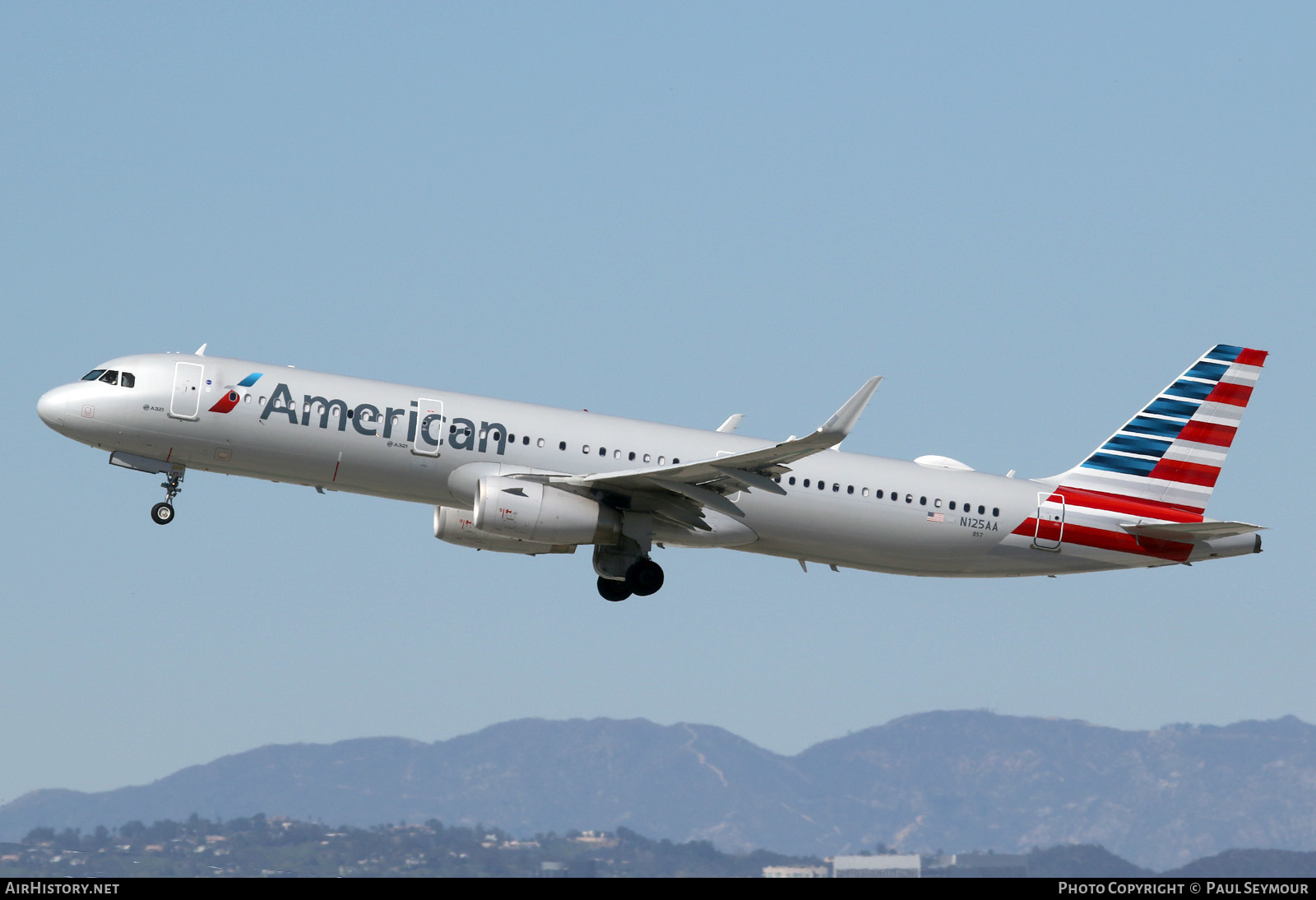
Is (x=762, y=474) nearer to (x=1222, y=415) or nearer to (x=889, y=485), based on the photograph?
(x=889, y=485)

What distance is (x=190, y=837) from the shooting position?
215ft

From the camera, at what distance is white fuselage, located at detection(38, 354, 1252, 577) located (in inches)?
1345

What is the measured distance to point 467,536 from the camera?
39094 millimetres

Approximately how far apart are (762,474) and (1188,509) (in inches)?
549

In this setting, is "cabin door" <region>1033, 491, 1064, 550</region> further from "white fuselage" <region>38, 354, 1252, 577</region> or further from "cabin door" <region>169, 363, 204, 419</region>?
"cabin door" <region>169, 363, 204, 419</region>

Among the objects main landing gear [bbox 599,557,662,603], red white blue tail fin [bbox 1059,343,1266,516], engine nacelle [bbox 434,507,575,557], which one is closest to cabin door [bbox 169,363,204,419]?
engine nacelle [bbox 434,507,575,557]

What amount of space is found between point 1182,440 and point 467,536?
65.5 ft

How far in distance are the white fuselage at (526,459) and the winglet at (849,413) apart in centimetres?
585

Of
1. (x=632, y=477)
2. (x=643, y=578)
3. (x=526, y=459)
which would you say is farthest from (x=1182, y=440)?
(x=526, y=459)

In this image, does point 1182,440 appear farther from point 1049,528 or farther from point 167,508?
point 167,508

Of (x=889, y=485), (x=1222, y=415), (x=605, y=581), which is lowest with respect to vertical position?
(x=605, y=581)

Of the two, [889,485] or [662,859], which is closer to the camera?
[889,485]

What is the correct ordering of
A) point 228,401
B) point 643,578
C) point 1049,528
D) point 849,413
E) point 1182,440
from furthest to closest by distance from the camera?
point 1182,440, point 1049,528, point 643,578, point 228,401, point 849,413

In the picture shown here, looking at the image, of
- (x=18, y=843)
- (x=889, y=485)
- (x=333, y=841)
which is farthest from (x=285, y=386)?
(x=333, y=841)
